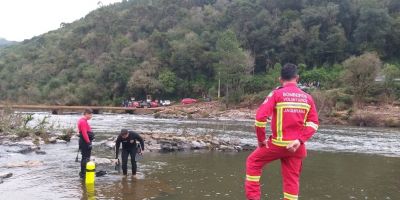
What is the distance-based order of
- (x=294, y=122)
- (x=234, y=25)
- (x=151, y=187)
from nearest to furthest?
1. (x=294, y=122)
2. (x=151, y=187)
3. (x=234, y=25)

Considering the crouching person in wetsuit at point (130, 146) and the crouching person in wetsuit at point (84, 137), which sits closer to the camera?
the crouching person in wetsuit at point (84, 137)

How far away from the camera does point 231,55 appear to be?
73.6m

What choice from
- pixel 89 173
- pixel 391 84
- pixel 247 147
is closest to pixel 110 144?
pixel 247 147

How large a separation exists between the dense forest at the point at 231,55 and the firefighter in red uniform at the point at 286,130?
62.7 meters

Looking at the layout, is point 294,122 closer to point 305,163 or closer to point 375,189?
point 375,189

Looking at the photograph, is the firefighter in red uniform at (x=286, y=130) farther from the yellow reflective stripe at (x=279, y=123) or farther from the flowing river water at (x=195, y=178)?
the flowing river water at (x=195, y=178)

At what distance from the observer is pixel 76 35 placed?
122 metres

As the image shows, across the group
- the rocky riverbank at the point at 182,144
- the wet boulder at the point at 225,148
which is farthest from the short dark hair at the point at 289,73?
the wet boulder at the point at 225,148

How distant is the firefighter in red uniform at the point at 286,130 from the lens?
6535 mm

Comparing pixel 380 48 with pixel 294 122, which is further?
pixel 380 48

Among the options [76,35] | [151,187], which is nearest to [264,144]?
[151,187]

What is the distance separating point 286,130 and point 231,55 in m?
67.6

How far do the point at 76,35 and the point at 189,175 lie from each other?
4541 inches

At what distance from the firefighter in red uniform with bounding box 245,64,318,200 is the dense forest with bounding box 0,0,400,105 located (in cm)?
6274
